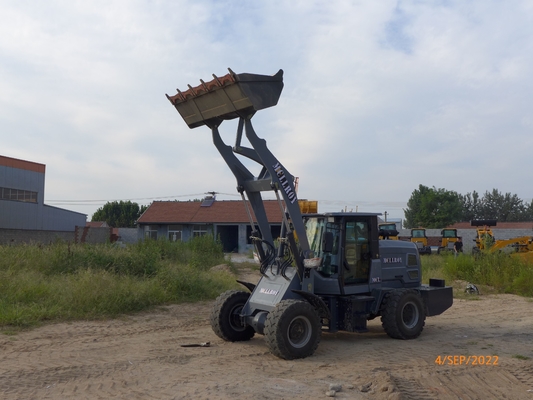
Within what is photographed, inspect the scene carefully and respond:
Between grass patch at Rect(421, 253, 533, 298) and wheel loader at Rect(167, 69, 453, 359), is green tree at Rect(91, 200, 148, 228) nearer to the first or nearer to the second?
grass patch at Rect(421, 253, 533, 298)

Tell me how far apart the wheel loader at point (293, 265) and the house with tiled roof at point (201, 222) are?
115 feet

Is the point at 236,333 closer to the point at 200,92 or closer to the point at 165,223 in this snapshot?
the point at 200,92

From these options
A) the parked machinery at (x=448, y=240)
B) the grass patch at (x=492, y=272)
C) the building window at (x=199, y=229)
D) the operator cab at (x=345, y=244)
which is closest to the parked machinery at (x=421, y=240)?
the parked machinery at (x=448, y=240)

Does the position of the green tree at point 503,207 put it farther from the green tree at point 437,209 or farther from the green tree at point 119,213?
the green tree at point 119,213

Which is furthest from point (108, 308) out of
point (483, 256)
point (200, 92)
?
point (483, 256)

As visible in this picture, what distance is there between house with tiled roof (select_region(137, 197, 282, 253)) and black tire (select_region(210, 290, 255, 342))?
35.2m

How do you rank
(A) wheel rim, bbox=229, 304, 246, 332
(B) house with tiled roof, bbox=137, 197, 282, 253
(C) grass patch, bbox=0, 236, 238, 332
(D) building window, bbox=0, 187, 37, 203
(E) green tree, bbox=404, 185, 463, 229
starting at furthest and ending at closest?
(E) green tree, bbox=404, 185, 463, 229, (B) house with tiled roof, bbox=137, 197, 282, 253, (D) building window, bbox=0, 187, 37, 203, (C) grass patch, bbox=0, 236, 238, 332, (A) wheel rim, bbox=229, 304, 246, 332

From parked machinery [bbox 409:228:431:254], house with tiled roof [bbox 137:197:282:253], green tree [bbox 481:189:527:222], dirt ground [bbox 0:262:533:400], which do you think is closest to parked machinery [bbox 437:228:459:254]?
parked machinery [bbox 409:228:431:254]

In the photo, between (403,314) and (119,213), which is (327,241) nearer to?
(403,314)

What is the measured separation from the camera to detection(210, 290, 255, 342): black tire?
29.2 feet

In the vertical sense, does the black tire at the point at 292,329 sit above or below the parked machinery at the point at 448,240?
below

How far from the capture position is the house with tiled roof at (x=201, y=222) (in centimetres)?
4516

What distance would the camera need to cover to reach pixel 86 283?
12.0m
